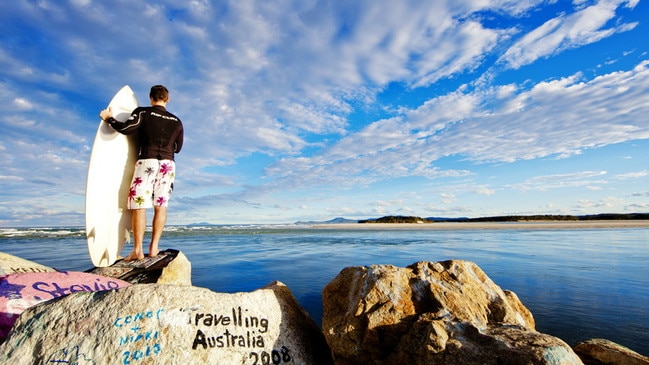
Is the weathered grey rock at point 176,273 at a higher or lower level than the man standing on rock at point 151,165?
lower

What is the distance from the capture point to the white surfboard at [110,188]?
4371 mm

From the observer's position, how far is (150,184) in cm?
452

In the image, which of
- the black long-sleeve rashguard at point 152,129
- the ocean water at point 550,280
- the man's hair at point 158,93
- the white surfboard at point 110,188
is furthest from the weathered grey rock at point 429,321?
the man's hair at point 158,93

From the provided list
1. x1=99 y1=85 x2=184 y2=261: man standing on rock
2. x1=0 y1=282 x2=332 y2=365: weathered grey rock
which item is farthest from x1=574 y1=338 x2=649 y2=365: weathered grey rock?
x1=99 y1=85 x2=184 y2=261: man standing on rock

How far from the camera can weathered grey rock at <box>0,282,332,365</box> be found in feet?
6.63

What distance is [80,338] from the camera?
205 centimetres

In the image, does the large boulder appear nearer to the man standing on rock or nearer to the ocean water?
the man standing on rock

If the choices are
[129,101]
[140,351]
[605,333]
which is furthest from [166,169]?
[605,333]

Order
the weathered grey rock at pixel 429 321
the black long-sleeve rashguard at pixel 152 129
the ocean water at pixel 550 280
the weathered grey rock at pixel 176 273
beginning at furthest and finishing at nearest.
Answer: the black long-sleeve rashguard at pixel 152 129 < the weathered grey rock at pixel 176 273 < the ocean water at pixel 550 280 < the weathered grey rock at pixel 429 321

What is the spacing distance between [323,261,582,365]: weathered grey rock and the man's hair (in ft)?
11.8

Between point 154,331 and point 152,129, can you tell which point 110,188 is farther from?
point 154,331

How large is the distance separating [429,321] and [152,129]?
415 cm

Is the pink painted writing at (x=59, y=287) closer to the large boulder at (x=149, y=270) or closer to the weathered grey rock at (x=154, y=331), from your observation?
the weathered grey rock at (x=154, y=331)

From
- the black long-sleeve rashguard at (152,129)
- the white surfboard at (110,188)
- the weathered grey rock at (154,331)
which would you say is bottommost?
the weathered grey rock at (154,331)
